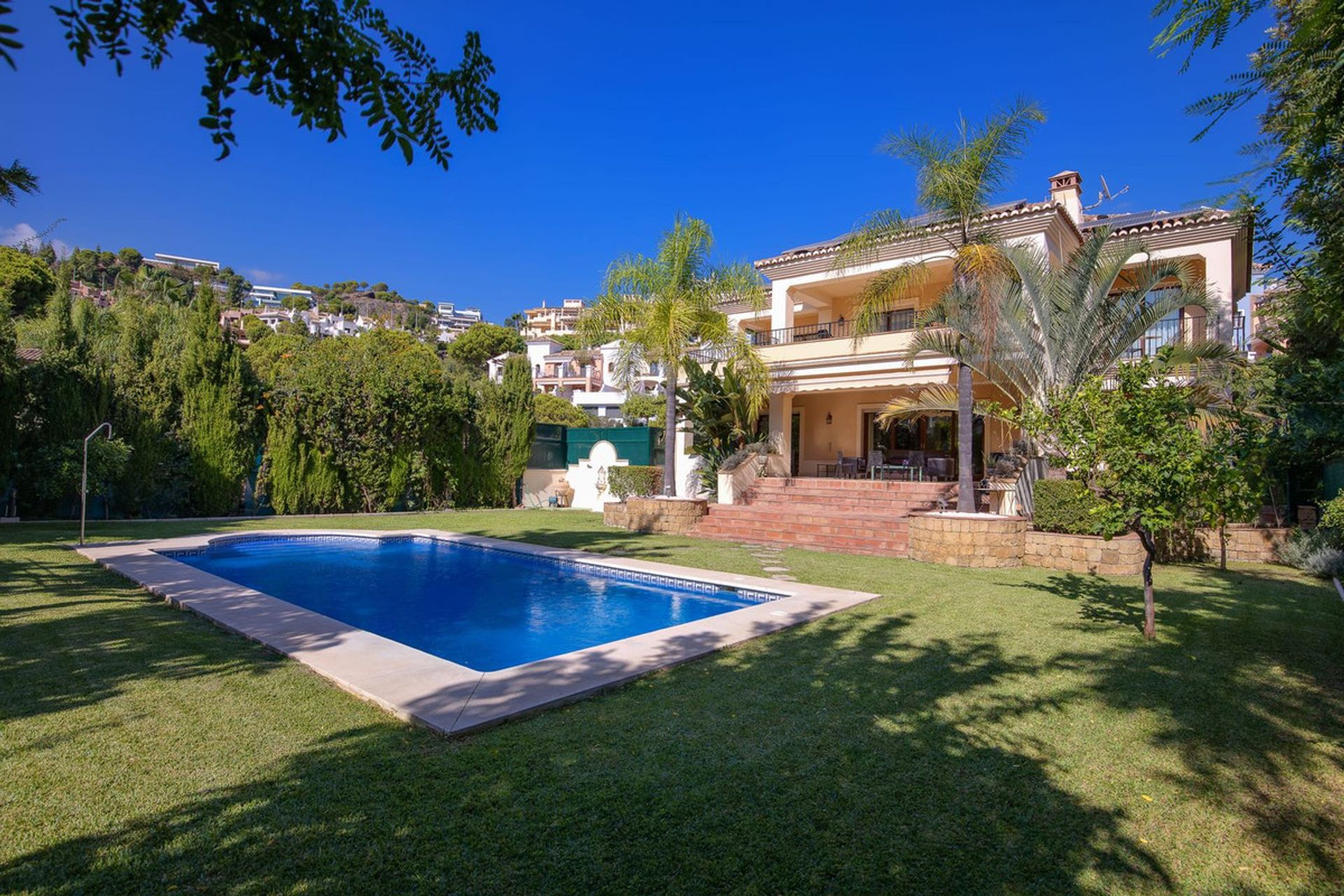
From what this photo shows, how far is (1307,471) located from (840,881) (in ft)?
63.5

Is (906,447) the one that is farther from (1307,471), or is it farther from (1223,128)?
(1223,128)

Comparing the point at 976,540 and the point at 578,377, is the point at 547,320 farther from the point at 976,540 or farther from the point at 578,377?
the point at 976,540

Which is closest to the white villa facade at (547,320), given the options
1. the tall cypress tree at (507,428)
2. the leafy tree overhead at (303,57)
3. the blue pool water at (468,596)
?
the tall cypress tree at (507,428)

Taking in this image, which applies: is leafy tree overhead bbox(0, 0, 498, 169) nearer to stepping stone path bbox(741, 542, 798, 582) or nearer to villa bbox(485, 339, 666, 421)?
stepping stone path bbox(741, 542, 798, 582)

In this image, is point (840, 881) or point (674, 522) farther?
point (674, 522)

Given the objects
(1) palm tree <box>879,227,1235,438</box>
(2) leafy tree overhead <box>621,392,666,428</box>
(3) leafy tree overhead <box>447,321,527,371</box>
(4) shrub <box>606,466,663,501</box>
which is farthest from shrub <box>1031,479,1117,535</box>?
(3) leafy tree overhead <box>447,321,527,371</box>

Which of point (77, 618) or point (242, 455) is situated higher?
point (242, 455)

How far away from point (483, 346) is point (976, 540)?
8477 cm

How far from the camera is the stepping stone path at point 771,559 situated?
1288cm

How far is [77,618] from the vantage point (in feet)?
27.5

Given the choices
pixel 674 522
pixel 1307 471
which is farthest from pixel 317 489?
pixel 1307 471

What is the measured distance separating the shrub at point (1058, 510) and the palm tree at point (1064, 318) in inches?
78.7

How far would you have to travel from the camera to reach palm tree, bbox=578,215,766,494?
19.2m

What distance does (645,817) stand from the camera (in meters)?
4.00
